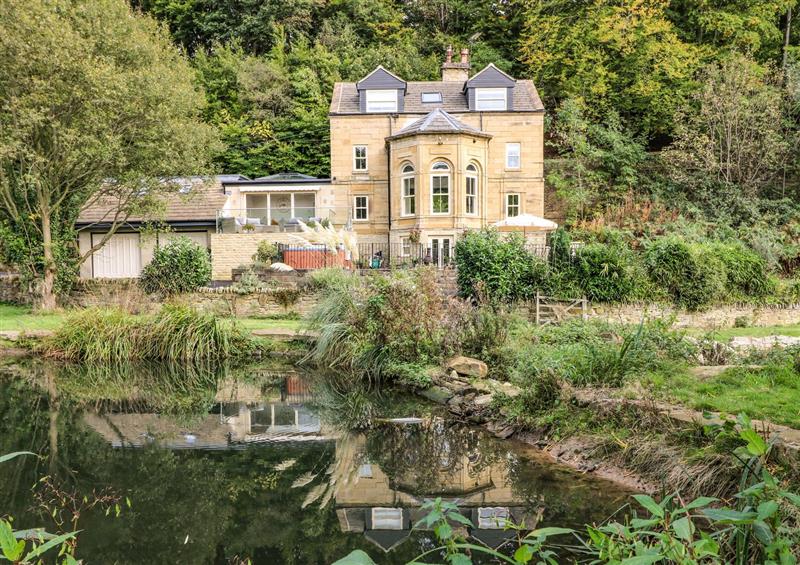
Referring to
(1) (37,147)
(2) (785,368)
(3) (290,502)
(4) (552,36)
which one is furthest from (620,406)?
(4) (552,36)

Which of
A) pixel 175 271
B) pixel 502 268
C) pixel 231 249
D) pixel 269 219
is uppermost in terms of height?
pixel 269 219

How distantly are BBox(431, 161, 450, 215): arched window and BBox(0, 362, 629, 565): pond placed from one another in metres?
17.2

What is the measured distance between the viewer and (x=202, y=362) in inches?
562

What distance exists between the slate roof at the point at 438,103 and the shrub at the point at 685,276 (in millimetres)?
13755

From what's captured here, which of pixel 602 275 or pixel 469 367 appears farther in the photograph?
pixel 602 275

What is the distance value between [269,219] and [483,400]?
1878cm

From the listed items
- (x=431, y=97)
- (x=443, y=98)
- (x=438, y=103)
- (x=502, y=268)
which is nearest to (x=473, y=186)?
(x=438, y=103)

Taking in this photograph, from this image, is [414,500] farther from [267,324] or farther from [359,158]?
[359,158]

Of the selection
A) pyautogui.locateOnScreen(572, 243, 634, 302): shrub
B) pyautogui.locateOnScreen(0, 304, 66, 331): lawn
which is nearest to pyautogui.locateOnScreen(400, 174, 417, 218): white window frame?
pyautogui.locateOnScreen(572, 243, 634, 302): shrub

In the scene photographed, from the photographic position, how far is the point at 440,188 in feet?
90.7

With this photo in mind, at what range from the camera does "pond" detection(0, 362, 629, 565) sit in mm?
5762

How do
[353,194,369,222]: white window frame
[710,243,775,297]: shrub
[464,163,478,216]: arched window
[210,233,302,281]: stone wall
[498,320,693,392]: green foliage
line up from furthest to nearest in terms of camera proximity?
[353,194,369,222]: white window frame
[464,163,478,216]: arched window
[210,233,302,281]: stone wall
[710,243,775,297]: shrub
[498,320,693,392]: green foliage

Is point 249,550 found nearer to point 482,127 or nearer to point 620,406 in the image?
point 620,406

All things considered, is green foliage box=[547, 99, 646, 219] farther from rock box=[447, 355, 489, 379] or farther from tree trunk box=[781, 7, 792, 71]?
rock box=[447, 355, 489, 379]
